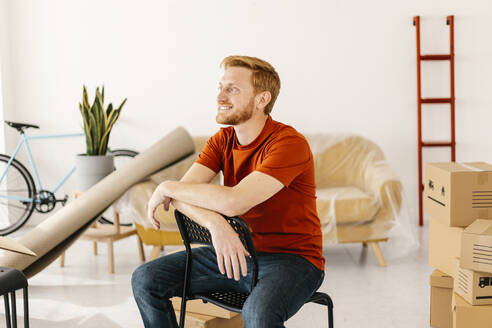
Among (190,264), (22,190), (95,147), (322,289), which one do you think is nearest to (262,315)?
(190,264)

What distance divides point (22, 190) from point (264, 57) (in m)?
2.24

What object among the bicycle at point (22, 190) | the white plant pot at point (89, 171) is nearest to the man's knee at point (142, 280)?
the white plant pot at point (89, 171)

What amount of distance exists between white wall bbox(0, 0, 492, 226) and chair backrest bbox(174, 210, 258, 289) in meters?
2.95

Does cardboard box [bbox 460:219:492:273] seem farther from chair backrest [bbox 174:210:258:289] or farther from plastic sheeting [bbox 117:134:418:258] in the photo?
plastic sheeting [bbox 117:134:418:258]

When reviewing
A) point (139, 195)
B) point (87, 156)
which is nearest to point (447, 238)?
point (139, 195)

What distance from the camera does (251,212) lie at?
1.77 m

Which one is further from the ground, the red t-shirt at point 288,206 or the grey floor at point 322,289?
the red t-shirt at point 288,206

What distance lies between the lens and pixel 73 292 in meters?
3.02

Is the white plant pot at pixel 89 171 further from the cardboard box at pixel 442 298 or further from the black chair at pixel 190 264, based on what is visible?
the cardboard box at pixel 442 298

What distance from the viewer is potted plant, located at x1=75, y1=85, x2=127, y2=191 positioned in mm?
3590

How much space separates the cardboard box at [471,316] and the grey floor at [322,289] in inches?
18.0

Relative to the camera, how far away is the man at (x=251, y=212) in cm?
161

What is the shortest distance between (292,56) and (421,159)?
1.31 m

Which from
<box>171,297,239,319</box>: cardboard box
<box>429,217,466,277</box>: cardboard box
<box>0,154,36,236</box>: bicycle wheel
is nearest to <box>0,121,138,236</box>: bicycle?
<box>0,154,36,236</box>: bicycle wheel
